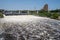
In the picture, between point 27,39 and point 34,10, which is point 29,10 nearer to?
point 34,10

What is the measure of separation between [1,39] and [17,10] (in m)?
40.5

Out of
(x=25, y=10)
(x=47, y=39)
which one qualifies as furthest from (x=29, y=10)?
(x=47, y=39)

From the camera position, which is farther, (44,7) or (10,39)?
(44,7)

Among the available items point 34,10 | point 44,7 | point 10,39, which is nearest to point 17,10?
point 34,10

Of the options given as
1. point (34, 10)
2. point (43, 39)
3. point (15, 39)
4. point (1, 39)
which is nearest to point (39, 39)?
point (43, 39)

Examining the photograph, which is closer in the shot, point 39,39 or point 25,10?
point 39,39

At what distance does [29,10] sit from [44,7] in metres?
5.81

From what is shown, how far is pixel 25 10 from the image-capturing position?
4766cm

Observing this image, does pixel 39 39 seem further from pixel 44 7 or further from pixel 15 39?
pixel 44 7

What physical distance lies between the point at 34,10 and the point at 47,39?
40070mm

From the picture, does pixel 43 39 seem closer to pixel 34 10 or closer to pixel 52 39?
pixel 52 39

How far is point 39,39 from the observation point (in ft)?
24.0

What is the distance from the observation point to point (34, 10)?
47.2 meters

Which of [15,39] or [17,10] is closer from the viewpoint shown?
[15,39]
